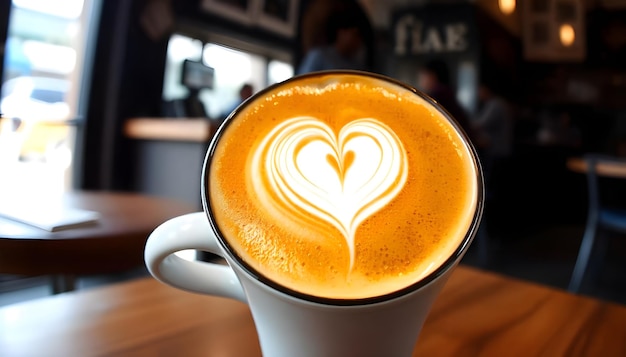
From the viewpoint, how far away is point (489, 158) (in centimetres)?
246

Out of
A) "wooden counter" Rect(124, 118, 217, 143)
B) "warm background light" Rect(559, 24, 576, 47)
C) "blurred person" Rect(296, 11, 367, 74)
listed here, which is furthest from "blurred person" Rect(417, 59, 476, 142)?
"wooden counter" Rect(124, 118, 217, 143)

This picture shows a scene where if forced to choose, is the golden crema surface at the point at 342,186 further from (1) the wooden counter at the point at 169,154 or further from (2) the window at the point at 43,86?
(2) the window at the point at 43,86

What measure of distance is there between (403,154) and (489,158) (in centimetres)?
243

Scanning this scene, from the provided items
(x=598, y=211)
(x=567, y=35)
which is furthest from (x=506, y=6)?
(x=598, y=211)

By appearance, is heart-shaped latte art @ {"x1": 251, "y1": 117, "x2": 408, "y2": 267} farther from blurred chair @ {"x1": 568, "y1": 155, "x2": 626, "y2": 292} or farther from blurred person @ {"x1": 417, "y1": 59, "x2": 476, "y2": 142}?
blurred person @ {"x1": 417, "y1": 59, "x2": 476, "y2": 142}

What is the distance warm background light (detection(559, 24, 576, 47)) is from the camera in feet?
9.91

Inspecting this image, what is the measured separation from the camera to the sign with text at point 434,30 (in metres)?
2.75

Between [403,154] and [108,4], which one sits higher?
[108,4]

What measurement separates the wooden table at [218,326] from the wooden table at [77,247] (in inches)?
4.4

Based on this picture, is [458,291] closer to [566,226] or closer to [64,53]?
[64,53]

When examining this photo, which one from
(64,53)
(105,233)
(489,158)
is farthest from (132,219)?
(489,158)

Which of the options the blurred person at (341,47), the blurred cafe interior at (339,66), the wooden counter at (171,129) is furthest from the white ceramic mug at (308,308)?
the blurred person at (341,47)

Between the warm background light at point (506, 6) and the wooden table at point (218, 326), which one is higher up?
the warm background light at point (506, 6)

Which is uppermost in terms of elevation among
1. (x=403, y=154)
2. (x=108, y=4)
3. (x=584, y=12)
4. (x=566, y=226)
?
(x=584, y=12)
